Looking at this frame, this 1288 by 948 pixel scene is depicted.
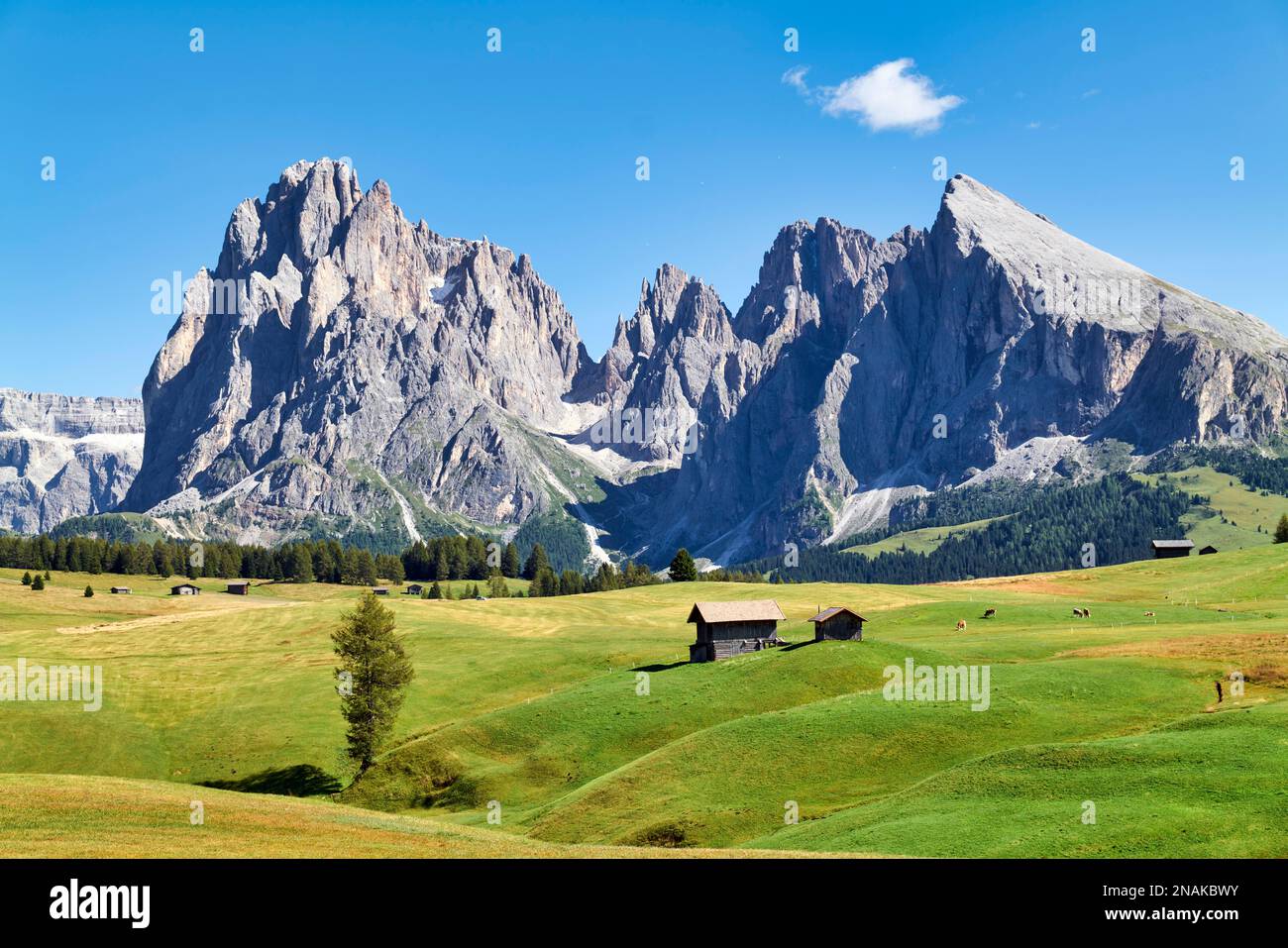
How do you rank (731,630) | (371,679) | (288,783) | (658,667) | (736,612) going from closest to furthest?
(288,783), (371,679), (658,667), (731,630), (736,612)

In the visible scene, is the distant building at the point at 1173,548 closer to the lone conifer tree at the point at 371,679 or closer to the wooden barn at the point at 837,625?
the wooden barn at the point at 837,625

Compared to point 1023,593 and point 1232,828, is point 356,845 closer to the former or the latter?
point 1232,828

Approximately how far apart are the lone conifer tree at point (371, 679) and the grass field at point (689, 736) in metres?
2.53

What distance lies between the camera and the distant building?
18012 cm

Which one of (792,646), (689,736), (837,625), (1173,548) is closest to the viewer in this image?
(689,736)

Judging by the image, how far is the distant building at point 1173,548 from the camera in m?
180

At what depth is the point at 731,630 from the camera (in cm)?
9838

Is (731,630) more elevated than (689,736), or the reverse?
(731,630)

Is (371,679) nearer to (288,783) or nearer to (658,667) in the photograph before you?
(288,783)

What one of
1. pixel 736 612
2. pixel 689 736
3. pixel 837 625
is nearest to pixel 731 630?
pixel 736 612

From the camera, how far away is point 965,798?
148ft

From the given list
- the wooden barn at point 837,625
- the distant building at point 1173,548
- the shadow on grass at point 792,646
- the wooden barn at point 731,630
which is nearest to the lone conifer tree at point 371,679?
the wooden barn at point 731,630

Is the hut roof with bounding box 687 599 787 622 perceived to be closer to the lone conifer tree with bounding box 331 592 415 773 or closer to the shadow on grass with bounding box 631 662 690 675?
the shadow on grass with bounding box 631 662 690 675

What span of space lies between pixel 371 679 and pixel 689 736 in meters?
31.1
